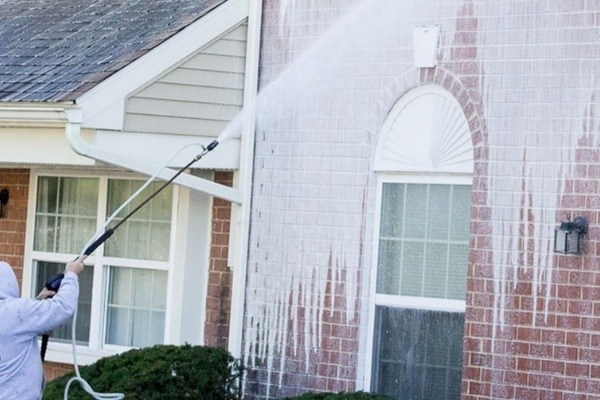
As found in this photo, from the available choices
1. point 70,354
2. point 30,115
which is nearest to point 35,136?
point 30,115

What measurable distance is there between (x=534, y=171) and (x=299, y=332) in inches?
94.0

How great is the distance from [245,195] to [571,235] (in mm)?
2959

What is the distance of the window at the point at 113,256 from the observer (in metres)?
12.8

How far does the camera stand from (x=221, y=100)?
474 inches

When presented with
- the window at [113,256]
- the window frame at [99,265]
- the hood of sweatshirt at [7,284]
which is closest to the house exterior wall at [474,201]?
the window frame at [99,265]

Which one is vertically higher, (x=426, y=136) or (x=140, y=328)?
(x=426, y=136)

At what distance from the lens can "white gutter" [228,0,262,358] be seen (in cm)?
1197

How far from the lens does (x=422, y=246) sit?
11047mm

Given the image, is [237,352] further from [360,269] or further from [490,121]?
[490,121]

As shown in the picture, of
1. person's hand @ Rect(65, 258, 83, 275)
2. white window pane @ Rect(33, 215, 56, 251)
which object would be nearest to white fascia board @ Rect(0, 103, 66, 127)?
white window pane @ Rect(33, 215, 56, 251)

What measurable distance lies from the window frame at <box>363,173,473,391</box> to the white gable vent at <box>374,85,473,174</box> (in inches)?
2.5

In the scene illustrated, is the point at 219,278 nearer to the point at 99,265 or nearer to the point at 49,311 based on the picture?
the point at 99,265

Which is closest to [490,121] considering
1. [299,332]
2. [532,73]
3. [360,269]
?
[532,73]

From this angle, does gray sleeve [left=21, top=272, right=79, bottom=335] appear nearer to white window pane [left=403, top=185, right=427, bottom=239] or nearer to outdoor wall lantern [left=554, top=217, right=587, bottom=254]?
white window pane [left=403, top=185, right=427, bottom=239]
